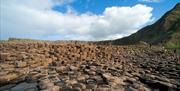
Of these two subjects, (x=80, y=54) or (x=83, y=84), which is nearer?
(x=83, y=84)

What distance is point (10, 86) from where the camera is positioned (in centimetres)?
1034

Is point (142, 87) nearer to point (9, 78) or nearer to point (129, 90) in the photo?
point (129, 90)

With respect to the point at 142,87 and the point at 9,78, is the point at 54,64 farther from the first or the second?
the point at 142,87

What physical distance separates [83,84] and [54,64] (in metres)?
4.80

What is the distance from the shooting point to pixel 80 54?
19500 mm

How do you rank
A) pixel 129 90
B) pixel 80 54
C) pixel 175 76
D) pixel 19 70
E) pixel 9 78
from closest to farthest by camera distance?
pixel 129 90 < pixel 9 78 < pixel 19 70 < pixel 175 76 < pixel 80 54

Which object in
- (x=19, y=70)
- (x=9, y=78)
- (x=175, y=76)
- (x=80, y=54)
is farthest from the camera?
(x=80, y=54)

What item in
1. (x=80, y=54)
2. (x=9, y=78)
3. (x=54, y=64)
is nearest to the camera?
(x=9, y=78)

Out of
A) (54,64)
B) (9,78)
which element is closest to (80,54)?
(54,64)

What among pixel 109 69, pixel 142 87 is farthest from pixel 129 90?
pixel 109 69

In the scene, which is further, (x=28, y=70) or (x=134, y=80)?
(x=28, y=70)

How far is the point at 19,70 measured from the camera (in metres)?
12.3

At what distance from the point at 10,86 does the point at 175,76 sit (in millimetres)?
7858

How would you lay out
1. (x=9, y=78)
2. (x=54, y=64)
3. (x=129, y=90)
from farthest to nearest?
1. (x=54, y=64)
2. (x=9, y=78)
3. (x=129, y=90)
